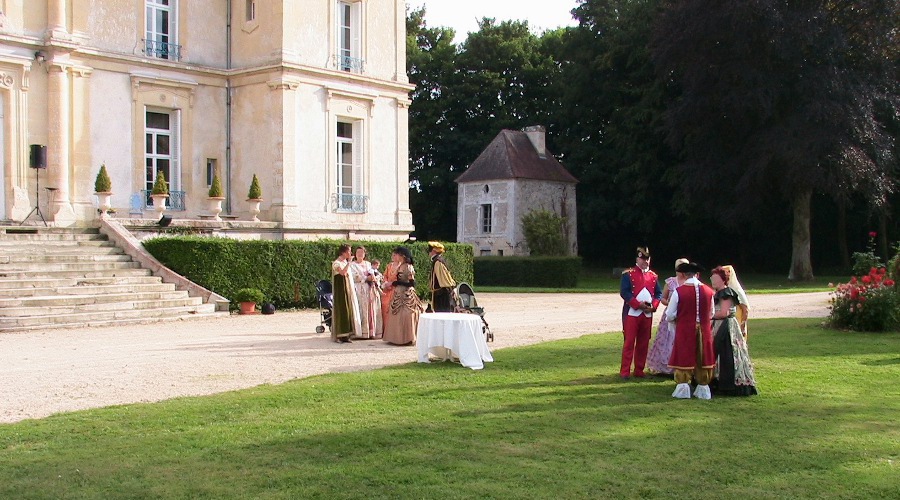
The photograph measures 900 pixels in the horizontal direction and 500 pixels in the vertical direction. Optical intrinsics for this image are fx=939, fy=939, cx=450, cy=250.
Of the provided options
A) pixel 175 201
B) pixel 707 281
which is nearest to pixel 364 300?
pixel 175 201

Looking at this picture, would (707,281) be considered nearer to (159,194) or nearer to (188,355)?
(159,194)

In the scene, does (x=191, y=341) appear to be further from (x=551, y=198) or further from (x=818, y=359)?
(x=551, y=198)

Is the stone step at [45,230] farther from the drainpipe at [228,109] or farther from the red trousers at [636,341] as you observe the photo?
the red trousers at [636,341]

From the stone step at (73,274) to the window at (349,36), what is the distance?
32.3 feet

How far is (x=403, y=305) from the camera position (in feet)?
46.1

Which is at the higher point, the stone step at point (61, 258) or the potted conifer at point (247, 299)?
the stone step at point (61, 258)

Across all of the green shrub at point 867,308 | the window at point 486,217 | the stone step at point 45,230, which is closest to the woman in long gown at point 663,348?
the green shrub at point 867,308

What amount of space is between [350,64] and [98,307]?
40.3ft

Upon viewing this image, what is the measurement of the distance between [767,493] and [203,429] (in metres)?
4.34

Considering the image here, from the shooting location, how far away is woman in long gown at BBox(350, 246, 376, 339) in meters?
14.8

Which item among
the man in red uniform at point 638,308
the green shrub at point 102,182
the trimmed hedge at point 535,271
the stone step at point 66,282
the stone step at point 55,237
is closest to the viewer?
the man in red uniform at point 638,308

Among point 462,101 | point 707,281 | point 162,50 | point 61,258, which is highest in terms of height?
point 462,101

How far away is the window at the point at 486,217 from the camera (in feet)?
150

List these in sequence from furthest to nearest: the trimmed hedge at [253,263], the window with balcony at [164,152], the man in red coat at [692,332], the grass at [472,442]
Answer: the window with balcony at [164,152], the trimmed hedge at [253,263], the man in red coat at [692,332], the grass at [472,442]
